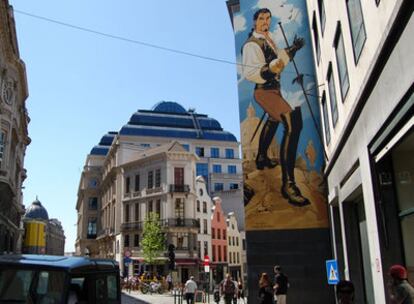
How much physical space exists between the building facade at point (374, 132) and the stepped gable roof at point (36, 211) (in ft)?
359

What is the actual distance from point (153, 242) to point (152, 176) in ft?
29.5

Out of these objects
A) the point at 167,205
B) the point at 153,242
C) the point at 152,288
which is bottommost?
the point at 152,288

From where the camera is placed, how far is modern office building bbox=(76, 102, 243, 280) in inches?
1934

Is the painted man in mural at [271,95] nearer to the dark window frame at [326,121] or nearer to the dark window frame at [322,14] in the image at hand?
the dark window frame at [326,121]

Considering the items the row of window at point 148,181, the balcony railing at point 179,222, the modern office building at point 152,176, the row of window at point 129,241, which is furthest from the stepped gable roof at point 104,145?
the balcony railing at point 179,222

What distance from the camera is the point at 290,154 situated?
20531mm

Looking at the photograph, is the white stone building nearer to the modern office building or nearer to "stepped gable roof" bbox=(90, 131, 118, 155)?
the modern office building

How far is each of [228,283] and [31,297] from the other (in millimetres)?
13433

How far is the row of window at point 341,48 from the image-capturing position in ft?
33.4

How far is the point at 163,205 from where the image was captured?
4888 centimetres

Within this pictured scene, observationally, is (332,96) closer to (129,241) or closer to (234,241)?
(129,241)

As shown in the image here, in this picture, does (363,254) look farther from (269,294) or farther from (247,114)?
(247,114)

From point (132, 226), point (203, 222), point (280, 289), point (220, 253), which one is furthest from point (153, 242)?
point (280, 289)

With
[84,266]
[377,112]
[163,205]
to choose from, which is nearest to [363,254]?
[377,112]
